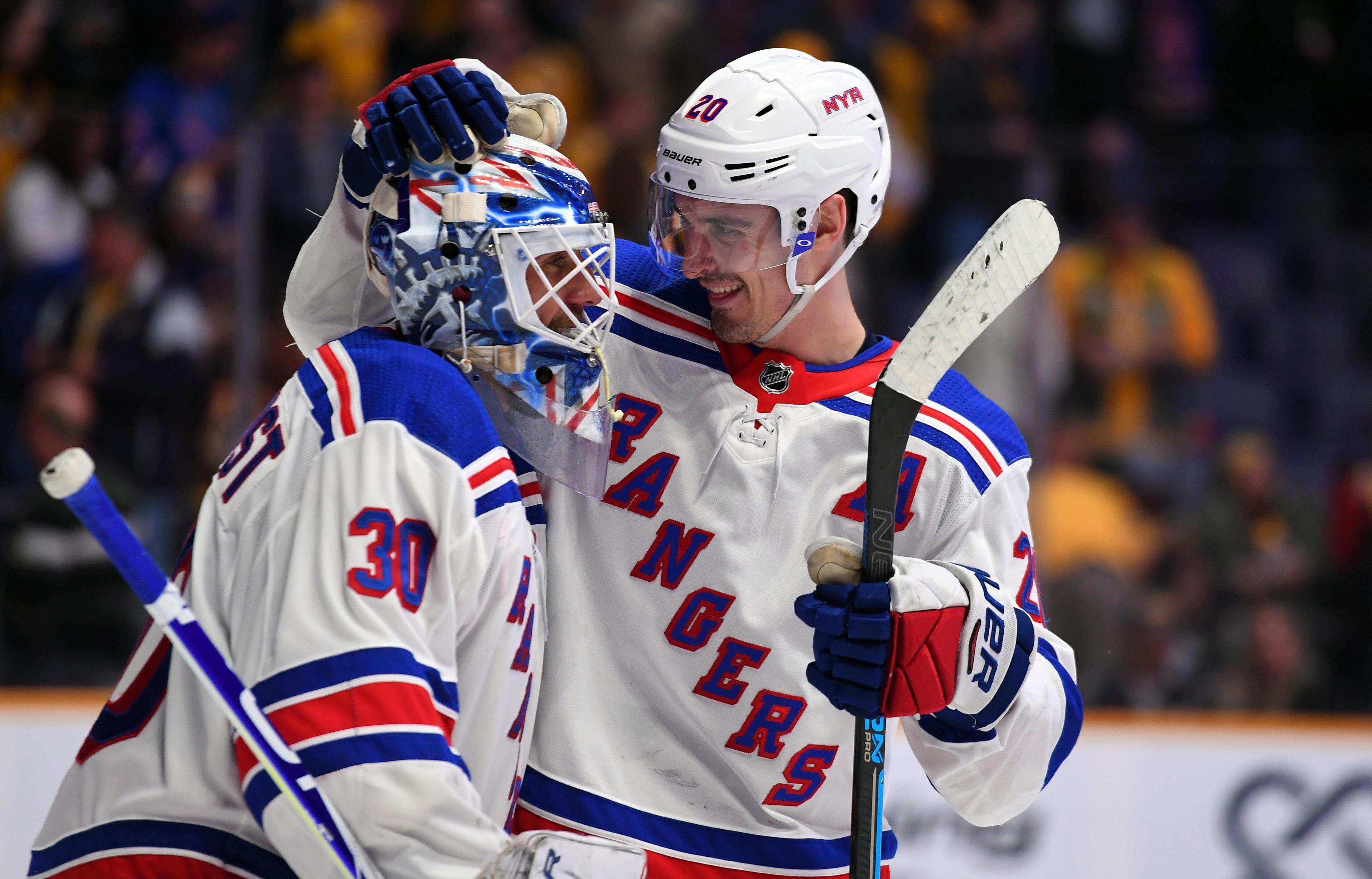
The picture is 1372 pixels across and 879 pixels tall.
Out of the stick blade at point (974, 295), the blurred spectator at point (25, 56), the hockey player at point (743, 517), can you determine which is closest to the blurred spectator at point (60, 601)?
the blurred spectator at point (25, 56)

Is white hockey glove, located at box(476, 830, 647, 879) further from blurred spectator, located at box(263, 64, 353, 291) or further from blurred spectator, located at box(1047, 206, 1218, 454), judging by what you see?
blurred spectator, located at box(1047, 206, 1218, 454)

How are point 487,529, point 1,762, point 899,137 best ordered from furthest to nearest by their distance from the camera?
1. point 899,137
2. point 1,762
3. point 487,529

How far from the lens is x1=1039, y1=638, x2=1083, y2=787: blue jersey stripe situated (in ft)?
6.91

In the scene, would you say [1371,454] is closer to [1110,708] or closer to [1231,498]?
[1231,498]

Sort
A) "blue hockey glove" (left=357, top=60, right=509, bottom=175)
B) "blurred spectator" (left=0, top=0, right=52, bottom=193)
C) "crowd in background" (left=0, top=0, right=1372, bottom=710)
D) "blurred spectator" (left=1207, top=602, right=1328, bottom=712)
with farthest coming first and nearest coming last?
"blurred spectator" (left=0, top=0, right=52, bottom=193)
"blurred spectator" (left=1207, top=602, right=1328, bottom=712)
"crowd in background" (left=0, top=0, right=1372, bottom=710)
"blue hockey glove" (left=357, top=60, right=509, bottom=175)

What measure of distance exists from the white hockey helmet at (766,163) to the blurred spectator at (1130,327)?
230 cm

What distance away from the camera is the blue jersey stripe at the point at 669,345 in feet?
7.32

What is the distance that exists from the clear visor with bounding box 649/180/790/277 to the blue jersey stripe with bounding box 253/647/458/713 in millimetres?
810

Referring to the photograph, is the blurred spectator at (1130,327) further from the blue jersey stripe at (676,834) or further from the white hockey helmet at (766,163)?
the blue jersey stripe at (676,834)

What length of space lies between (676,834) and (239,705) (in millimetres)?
846

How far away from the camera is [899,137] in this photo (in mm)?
5160

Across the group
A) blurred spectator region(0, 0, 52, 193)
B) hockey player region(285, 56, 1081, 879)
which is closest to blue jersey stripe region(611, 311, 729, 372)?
hockey player region(285, 56, 1081, 879)

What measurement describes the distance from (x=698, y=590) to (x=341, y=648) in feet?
2.39

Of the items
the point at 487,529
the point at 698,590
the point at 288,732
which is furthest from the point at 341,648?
the point at 698,590
